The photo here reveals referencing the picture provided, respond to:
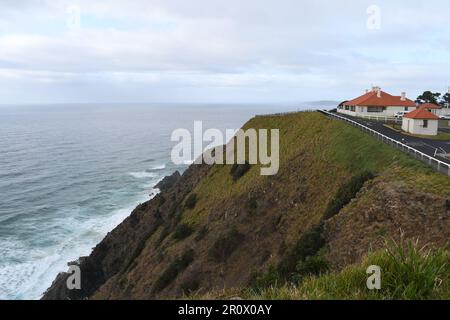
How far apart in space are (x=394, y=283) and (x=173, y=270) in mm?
23585

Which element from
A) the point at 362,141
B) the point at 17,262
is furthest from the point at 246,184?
the point at 17,262

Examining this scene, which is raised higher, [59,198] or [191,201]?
[191,201]

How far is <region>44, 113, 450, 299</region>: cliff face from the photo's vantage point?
19.7m

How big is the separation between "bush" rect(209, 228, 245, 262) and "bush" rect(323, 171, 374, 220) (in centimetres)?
788

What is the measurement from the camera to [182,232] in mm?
35719

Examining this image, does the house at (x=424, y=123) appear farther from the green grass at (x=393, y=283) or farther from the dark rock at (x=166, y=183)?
the dark rock at (x=166, y=183)

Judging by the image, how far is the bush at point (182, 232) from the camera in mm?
35344

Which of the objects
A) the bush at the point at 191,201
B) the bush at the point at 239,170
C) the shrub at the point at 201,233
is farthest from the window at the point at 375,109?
the shrub at the point at 201,233

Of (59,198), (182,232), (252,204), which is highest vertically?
(252,204)

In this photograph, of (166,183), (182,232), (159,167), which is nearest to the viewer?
(182,232)

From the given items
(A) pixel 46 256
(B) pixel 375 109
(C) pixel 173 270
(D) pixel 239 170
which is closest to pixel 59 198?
(A) pixel 46 256

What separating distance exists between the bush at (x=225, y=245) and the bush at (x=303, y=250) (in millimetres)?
7431

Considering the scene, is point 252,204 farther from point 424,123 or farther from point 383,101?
point 383,101

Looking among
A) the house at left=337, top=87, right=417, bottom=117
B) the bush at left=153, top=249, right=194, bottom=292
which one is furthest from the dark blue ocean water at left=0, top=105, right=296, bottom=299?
the house at left=337, top=87, right=417, bottom=117
